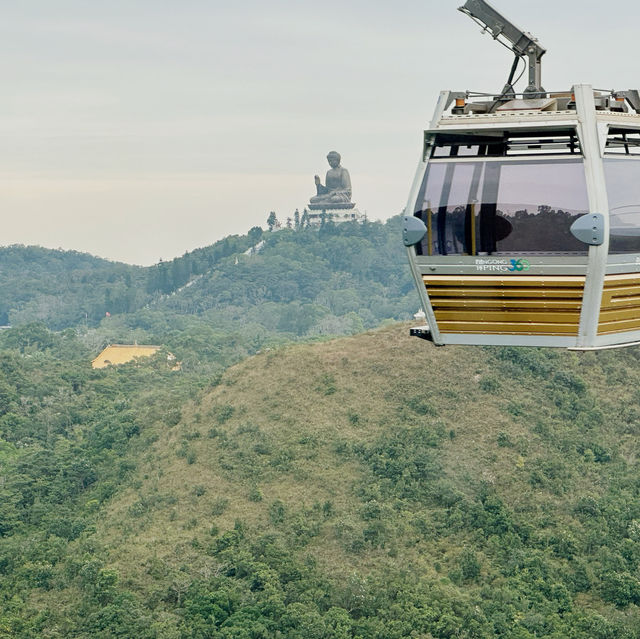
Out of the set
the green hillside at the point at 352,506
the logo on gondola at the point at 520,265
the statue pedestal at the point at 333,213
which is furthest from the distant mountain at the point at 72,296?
the logo on gondola at the point at 520,265

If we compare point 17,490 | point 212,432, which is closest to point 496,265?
point 212,432

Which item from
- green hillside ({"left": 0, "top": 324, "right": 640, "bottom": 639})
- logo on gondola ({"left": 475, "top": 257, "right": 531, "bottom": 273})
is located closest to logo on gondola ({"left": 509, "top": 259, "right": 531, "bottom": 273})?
logo on gondola ({"left": 475, "top": 257, "right": 531, "bottom": 273})

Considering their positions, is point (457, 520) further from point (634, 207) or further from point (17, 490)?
point (634, 207)

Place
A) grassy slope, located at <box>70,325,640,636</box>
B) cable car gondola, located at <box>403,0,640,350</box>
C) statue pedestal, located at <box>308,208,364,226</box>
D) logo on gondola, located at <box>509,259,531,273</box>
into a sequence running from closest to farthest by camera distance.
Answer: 1. cable car gondola, located at <box>403,0,640,350</box>
2. logo on gondola, located at <box>509,259,531,273</box>
3. grassy slope, located at <box>70,325,640,636</box>
4. statue pedestal, located at <box>308,208,364,226</box>

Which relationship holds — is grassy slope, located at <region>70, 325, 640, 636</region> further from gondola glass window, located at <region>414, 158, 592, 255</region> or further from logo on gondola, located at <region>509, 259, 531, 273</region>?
logo on gondola, located at <region>509, 259, 531, 273</region>

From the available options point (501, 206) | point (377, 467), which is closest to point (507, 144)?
point (501, 206)

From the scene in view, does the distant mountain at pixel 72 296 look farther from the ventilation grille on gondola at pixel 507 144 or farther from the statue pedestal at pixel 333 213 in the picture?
the ventilation grille on gondola at pixel 507 144
